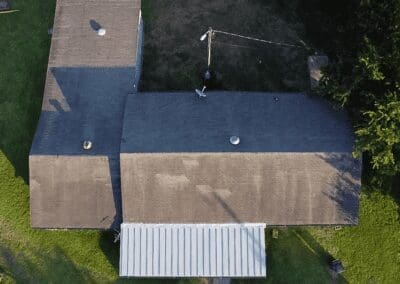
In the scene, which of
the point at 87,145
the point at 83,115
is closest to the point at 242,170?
the point at 87,145

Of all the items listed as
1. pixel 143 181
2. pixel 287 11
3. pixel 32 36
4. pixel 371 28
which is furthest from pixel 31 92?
pixel 371 28

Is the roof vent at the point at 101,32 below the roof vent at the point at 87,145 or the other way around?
the other way around

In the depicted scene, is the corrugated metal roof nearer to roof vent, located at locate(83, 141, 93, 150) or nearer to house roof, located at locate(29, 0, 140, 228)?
house roof, located at locate(29, 0, 140, 228)

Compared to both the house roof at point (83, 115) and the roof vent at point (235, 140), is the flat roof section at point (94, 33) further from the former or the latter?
the roof vent at point (235, 140)

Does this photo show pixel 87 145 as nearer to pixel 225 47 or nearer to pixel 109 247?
pixel 109 247

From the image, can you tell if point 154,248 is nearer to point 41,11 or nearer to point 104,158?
point 104,158

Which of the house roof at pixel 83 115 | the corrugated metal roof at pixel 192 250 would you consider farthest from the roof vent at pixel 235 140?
the house roof at pixel 83 115
